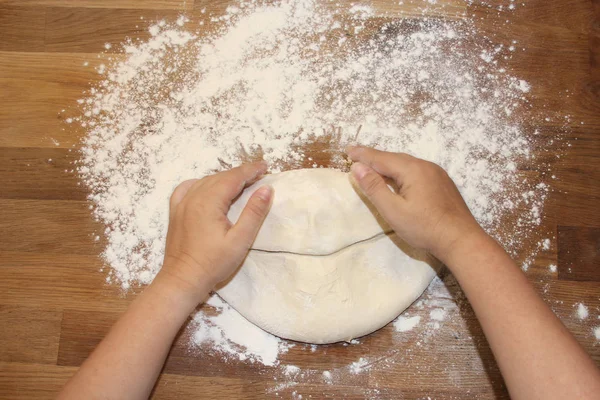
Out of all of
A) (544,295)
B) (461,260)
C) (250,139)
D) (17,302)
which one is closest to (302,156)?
(250,139)

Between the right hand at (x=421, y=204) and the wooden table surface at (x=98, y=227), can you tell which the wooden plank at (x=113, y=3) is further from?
the right hand at (x=421, y=204)

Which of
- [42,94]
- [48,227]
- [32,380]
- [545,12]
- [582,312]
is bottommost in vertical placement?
[32,380]

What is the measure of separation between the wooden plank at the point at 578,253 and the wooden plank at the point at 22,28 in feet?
4.17

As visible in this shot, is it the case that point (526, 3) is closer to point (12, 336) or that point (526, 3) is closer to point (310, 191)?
point (310, 191)

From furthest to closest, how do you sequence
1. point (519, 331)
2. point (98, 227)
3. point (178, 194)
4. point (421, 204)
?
point (98, 227)
point (178, 194)
point (421, 204)
point (519, 331)

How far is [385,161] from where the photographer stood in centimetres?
88

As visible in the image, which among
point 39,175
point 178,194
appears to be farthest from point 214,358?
point 39,175

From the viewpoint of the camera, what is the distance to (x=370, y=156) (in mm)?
906

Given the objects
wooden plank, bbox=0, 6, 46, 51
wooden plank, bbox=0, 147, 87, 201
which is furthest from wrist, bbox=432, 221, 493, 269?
wooden plank, bbox=0, 6, 46, 51

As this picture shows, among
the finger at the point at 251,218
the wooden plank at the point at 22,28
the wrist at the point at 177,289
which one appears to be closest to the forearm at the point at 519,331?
the finger at the point at 251,218

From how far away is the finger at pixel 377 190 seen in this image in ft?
2.70

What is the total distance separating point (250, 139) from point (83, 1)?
54 centimetres

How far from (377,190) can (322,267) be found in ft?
0.63

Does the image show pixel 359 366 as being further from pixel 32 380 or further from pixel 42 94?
pixel 42 94
